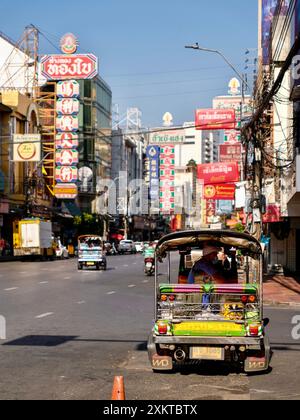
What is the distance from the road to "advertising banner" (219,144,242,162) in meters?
30.8

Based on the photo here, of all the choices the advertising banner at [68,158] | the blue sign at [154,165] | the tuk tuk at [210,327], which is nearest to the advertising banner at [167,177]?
the blue sign at [154,165]

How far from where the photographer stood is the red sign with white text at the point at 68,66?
230 ft

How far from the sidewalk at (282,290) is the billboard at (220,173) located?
33.6 feet

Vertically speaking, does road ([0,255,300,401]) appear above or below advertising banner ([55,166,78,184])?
below

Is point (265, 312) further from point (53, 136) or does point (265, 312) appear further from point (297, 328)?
point (53, 136)

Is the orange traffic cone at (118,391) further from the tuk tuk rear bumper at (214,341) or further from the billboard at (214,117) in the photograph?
the billboard at (214,117)

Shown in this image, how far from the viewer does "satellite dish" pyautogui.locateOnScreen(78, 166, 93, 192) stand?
93.2m

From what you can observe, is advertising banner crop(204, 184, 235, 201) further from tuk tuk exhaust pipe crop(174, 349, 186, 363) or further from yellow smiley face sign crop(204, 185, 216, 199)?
tuk tuk exhaust pipe crop(174, 349, 186, 363)

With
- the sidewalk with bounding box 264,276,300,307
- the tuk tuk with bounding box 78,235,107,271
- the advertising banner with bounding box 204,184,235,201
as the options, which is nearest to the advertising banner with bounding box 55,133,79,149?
the advertising banner with bounding box 204,184,235,201

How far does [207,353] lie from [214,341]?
190 millimetres

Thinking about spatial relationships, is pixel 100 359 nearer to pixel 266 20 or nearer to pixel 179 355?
pixel 179 355

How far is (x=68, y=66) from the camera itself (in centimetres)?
7075

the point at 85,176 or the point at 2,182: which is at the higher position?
the point at 85,176

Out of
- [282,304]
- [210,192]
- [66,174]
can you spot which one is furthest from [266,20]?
[66,174]
